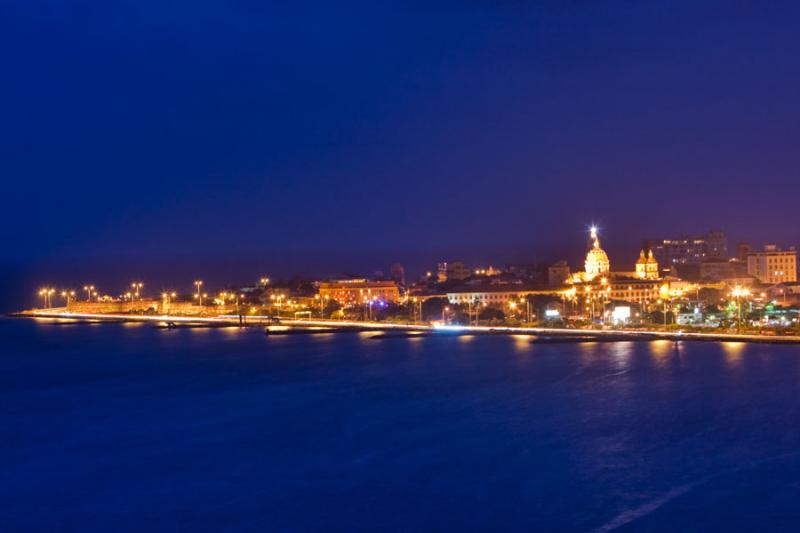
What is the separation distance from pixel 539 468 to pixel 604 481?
30.5 inches

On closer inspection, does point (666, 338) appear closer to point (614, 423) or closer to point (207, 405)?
point (614, 423)

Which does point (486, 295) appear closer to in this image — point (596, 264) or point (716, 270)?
point (596, 264)

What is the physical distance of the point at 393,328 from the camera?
1061 inches

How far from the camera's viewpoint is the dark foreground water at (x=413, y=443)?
327 inches

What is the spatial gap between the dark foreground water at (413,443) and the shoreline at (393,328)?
2.04 m

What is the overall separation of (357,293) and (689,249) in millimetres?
28408

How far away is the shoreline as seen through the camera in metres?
20.9

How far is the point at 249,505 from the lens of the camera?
860cm

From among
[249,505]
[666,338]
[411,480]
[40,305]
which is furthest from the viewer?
[40,305]

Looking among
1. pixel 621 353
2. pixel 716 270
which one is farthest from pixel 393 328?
pixel 716 270

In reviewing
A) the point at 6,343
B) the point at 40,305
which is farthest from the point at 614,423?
the point at 40,305

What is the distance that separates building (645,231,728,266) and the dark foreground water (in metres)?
41.0

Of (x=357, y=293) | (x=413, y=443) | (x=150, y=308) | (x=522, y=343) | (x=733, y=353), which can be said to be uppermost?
(x=357, y=293)

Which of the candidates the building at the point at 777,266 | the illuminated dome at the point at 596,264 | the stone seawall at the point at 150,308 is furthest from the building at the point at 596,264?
the stone seawall at the point at 150,308
